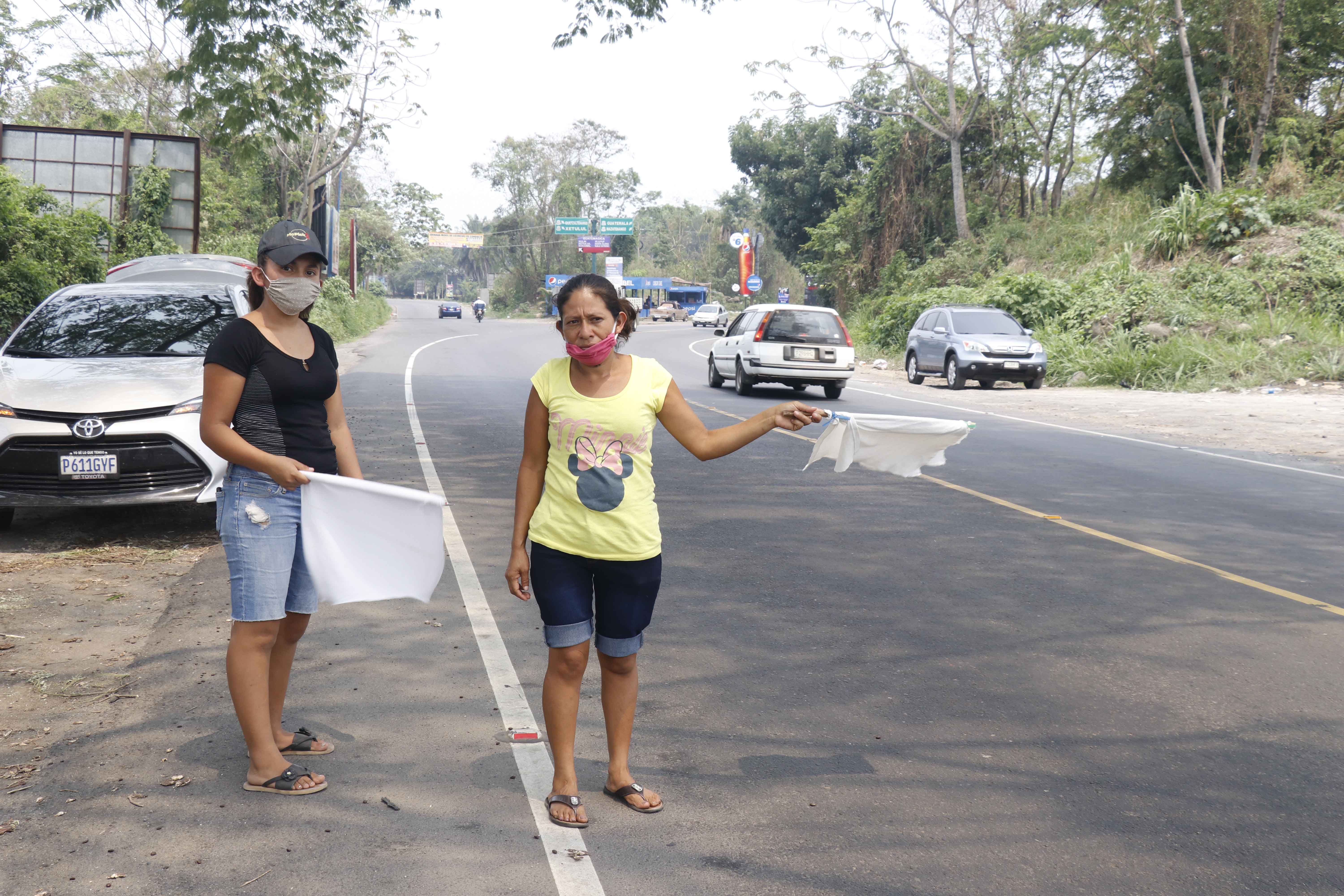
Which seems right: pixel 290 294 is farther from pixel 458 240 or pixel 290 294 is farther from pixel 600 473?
pixel 458 240

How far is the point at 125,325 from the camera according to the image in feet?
29.5

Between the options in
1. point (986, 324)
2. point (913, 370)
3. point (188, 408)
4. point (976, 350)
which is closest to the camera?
point (188, 408)

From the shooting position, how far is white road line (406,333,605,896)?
3.41 metres

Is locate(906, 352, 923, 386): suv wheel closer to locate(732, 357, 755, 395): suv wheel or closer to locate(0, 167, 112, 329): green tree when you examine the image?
locate(732, 357, 755, 395): suv wheel

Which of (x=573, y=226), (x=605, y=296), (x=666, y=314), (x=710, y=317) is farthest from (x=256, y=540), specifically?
(x=573, y=226)

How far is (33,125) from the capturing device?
72.0 feet

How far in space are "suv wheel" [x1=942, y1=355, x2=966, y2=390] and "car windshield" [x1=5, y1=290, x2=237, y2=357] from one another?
17.2 m

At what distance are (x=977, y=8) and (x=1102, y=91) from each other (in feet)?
15.9

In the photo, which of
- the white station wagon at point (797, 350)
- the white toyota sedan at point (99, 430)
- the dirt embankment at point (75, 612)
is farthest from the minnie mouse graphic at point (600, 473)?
the white station wagon at point (797, 350)

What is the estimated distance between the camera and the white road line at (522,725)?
341cm

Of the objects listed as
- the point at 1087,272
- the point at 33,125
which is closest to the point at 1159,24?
the point at 1087,272

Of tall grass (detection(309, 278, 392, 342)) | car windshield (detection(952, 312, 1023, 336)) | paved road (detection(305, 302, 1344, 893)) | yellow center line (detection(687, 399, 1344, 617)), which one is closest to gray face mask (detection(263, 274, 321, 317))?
paved road (detection(305, 302, 1344, 893))

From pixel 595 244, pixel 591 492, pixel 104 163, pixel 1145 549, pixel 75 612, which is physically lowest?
pixel 75 612

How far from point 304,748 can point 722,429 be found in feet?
6.37
